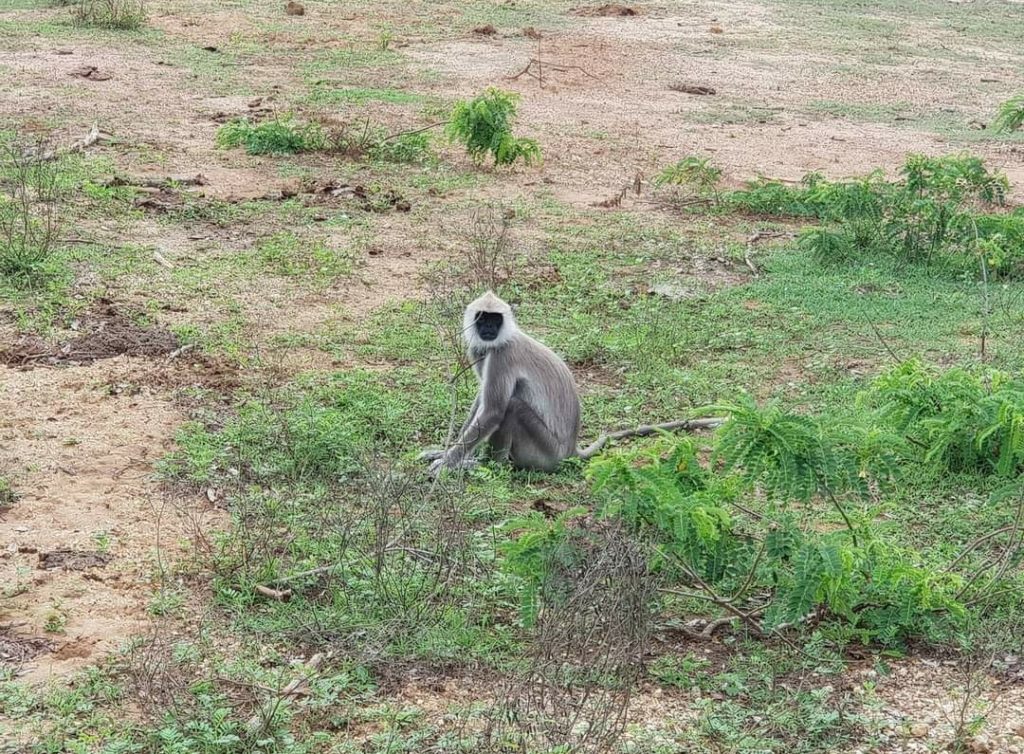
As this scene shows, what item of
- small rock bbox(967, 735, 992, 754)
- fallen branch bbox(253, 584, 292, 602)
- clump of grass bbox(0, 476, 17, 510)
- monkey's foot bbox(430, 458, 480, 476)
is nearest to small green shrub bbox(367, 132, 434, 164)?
monkey's foot bbox(430, 458, 480, 476)

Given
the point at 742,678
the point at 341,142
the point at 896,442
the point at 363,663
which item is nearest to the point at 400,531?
the point at 363,663

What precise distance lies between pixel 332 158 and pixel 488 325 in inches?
240

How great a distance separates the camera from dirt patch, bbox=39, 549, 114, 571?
5.44 metres

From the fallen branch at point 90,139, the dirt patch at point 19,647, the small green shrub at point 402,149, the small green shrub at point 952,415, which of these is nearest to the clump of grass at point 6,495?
the dirt patch at point 19,647

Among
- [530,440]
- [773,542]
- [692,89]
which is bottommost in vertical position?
[530,440]

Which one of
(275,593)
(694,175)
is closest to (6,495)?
(275,593)

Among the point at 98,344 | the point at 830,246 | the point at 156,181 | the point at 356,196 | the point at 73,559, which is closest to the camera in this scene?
the point at 73,559

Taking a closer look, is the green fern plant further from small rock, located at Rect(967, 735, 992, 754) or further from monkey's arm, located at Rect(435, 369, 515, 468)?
monkey's arm, located at Rect(435, 369, 515, 468)

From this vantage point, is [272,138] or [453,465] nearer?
[453,465]

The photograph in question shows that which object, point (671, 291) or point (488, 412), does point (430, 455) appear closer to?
point (488, 412)

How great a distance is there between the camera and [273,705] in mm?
4457

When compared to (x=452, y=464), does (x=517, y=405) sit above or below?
above

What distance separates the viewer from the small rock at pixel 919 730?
463 cm

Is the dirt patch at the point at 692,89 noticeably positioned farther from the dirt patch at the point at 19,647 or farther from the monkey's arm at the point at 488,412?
the dirt patch at the point at 19,647
